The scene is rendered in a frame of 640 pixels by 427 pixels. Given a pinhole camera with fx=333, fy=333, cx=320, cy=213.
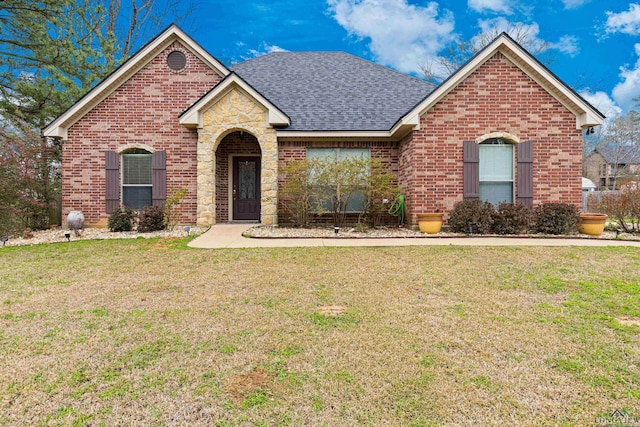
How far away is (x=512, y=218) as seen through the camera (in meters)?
8.77

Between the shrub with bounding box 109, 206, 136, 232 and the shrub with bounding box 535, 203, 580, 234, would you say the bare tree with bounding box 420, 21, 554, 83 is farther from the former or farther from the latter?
the shrub with bounding box 109, 206, 136, 232

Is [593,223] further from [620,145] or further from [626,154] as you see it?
[626,154]

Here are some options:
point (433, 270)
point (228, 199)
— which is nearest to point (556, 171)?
point (433, 270)

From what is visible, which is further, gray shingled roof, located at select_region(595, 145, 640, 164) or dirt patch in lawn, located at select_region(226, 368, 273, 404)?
gray shingled roof, located at select_region(595, 145, 640, 164)

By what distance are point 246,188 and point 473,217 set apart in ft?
25.4

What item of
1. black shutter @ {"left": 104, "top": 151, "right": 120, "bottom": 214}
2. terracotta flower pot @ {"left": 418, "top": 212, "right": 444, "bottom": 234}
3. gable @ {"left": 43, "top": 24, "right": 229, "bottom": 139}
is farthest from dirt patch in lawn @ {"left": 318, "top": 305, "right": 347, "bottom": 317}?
gable @ {"left": 43, "top": 24, "right": 229, "bottom": 139}

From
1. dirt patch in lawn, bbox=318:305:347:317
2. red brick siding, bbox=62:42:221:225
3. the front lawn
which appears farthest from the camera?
red brick siding, bbox=62:42:221:225

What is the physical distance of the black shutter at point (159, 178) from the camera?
10.7 meters

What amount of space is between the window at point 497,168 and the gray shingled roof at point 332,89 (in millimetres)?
2741

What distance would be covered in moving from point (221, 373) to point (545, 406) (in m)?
2.04

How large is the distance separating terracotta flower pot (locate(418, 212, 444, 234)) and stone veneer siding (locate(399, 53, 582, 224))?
0.43 metres

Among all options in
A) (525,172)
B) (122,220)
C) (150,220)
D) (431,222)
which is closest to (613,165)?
(525,172)

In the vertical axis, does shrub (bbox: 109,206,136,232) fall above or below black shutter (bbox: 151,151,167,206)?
below

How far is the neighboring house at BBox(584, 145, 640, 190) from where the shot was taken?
30219 millimetres
